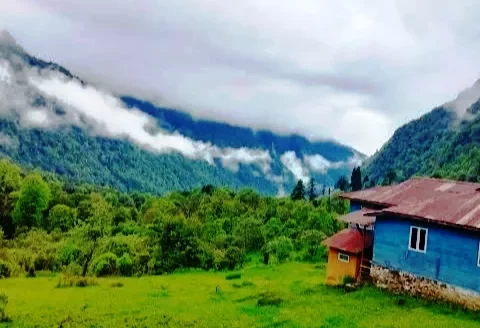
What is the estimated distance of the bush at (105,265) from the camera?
55.2 metres

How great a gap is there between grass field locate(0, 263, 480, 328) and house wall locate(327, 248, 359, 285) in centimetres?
89

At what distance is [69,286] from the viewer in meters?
44.4

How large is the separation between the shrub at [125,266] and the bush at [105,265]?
46 centimetres

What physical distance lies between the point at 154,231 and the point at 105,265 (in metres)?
9.16

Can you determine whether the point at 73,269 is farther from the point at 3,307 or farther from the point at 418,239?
the point at 418,239

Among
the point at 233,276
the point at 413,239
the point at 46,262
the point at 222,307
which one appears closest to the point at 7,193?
the point at 46,262

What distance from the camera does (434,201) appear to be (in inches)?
1369

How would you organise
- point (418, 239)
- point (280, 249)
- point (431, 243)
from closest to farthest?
point (431, 243), point (418, 239), point (280, 249)

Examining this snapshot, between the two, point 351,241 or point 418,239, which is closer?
point 418,239

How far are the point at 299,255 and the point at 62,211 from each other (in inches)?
1968

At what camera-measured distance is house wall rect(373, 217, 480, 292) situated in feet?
101

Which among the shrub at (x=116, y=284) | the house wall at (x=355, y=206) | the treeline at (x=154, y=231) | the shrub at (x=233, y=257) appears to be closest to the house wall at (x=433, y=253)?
the house wall at (x=355, y=206)

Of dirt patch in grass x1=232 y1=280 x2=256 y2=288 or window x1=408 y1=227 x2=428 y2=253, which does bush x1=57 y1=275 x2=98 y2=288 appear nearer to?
dirt patch in grass x1=232 y1=280 x2=256 y2=288

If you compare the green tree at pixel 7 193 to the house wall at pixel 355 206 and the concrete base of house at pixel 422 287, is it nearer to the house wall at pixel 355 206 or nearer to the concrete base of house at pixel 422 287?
the house wall at pixel 355 206
